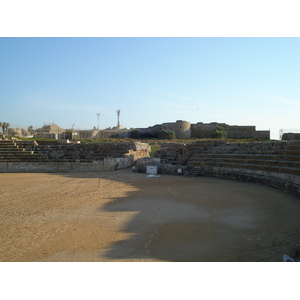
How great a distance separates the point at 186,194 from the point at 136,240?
165 inches

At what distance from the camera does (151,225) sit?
5.13 m

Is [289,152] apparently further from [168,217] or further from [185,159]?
[168,217]

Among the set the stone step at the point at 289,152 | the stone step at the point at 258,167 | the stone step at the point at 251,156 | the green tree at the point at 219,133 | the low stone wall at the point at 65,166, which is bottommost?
the low stone wall at the point at 65,166

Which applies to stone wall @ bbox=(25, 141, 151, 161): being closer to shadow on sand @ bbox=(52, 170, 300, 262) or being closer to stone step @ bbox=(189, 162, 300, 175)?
stone step @ bbox=(189, 162, 300, 175)

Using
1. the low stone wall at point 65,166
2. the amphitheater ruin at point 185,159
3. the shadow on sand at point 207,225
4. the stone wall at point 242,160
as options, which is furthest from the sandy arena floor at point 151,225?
the low stone wall at point 65,166

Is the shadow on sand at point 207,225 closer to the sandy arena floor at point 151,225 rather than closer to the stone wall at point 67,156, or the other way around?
the sandy arena floor at point 151,225

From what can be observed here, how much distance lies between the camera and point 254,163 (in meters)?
11.8

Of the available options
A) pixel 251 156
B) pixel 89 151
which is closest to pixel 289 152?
pixel 251 156

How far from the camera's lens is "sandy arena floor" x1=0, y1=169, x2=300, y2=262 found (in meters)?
3.82

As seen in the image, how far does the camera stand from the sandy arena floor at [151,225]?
382 cm

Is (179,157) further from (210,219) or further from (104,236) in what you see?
(104,236)

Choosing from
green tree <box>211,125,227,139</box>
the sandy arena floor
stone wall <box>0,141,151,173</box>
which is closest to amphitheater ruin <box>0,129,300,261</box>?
the sandy arena floor

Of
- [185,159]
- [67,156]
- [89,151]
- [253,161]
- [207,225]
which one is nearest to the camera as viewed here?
[207,225]

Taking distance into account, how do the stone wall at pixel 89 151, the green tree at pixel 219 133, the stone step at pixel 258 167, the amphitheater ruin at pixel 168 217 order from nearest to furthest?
the amphitheater ruin at pixel 168 217, the stone step at pixel 258 167, the stone wall at pixel 89 151, the green tree at pixel 219 133
